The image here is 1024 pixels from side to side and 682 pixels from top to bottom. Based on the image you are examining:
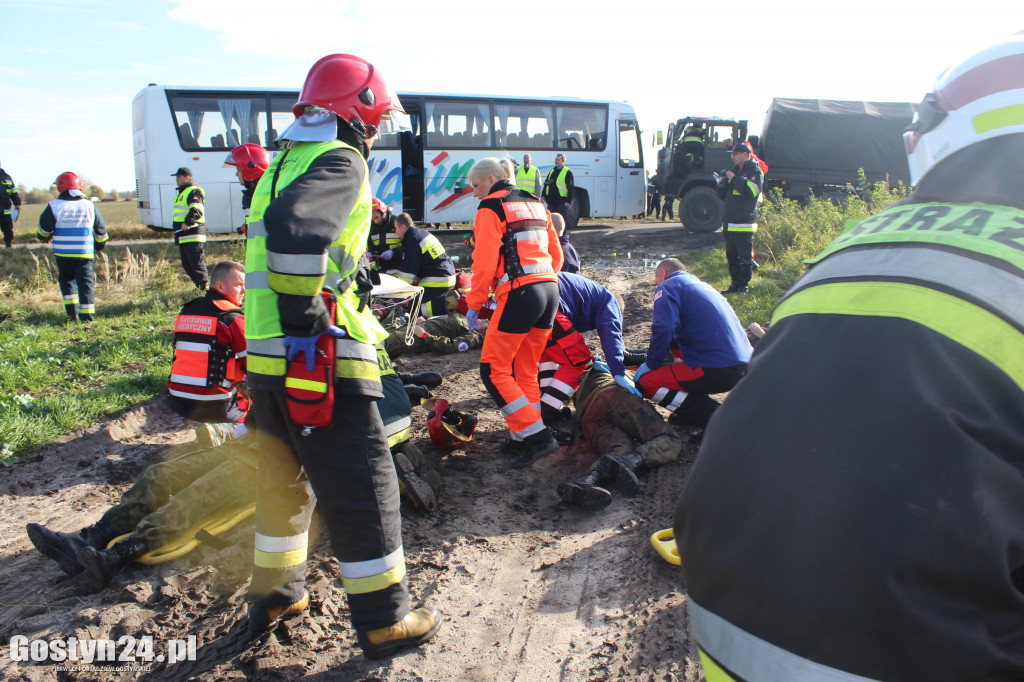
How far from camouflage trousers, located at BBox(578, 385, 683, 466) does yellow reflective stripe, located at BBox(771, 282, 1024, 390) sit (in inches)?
124

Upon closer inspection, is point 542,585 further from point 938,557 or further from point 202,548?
point 938,557

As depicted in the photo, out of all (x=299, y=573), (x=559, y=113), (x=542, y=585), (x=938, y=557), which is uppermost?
(x=559, y=113)

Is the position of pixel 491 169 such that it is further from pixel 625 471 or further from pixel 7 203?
pixel 7 203

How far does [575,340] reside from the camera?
196 inches

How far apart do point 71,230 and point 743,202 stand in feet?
30.3

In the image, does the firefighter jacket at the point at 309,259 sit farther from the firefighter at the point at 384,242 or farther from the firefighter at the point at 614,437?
the firefighter at the point at 384,242

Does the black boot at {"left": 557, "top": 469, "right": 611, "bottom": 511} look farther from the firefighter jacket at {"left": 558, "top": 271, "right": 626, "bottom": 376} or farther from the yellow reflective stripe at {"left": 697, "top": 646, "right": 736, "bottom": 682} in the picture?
the yellow reflective stripe at {"left": 697, "top": 646, "right": 736, "bottom": 682}

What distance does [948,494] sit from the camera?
0.81m

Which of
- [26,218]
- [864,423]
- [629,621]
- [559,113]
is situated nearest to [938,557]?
[864,423]

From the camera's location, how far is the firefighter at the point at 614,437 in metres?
3.58

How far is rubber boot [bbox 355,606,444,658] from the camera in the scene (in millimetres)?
2275

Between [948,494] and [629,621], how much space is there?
2077 millimetres

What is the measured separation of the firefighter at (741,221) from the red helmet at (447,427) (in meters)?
5.90

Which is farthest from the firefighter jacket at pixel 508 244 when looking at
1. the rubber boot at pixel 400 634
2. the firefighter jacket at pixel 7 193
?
the firefighter jacket at pixel 7 193
